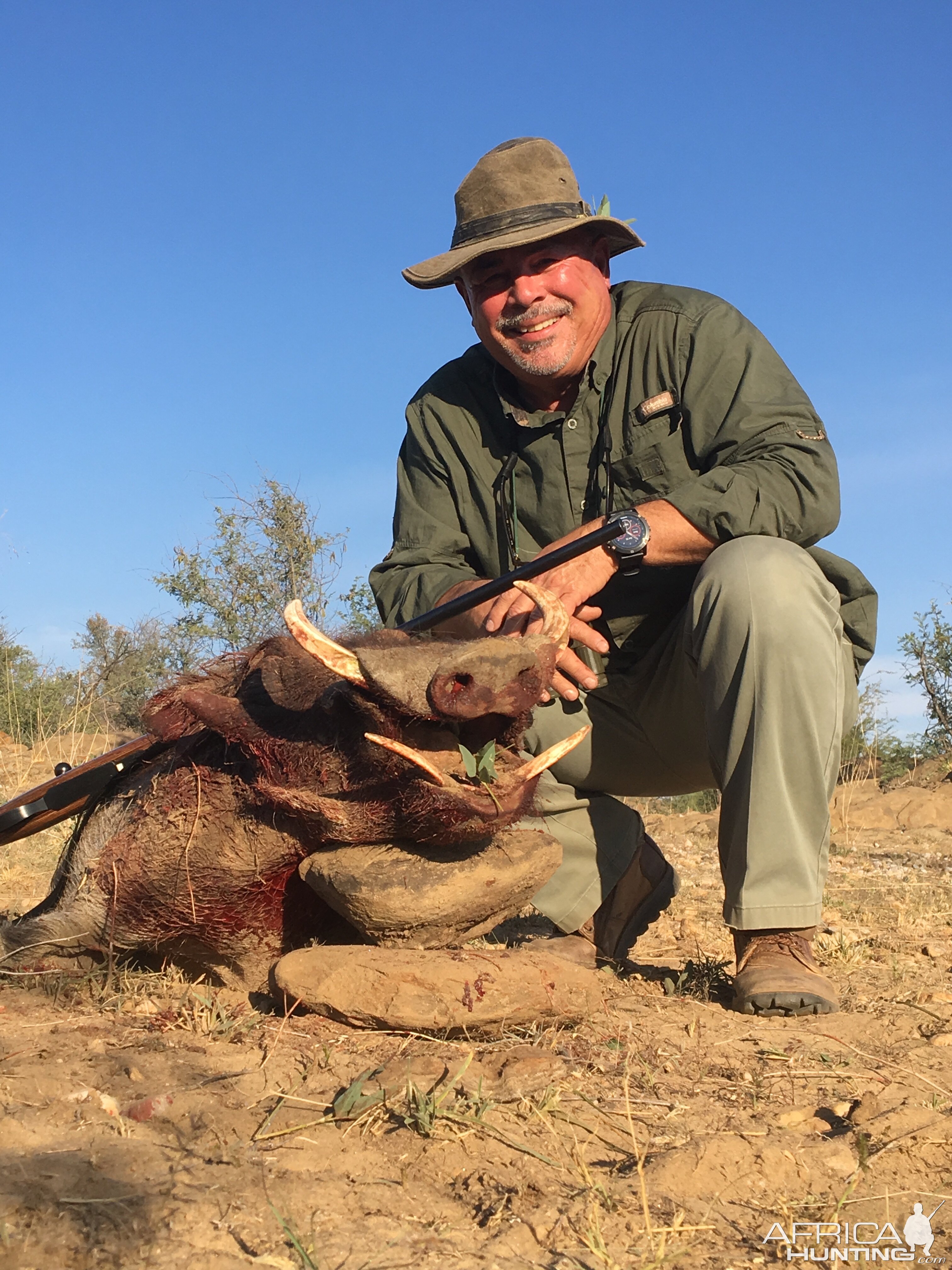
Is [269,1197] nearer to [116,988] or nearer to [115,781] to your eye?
[116,988]

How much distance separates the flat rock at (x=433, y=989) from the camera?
7.65 feet

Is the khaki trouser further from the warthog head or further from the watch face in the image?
the warthog head

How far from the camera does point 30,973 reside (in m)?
2.88

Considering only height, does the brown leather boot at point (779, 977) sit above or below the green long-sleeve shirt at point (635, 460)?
below

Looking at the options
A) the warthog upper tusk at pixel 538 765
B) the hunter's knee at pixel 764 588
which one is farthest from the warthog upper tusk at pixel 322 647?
the hunter's knee at pixel 764 588

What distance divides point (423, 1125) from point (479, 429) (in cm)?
238

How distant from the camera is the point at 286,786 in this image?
8.18ft

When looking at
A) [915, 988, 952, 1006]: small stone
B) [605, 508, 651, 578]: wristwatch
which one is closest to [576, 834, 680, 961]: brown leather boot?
[915, 988, 952, 1006]: small stone

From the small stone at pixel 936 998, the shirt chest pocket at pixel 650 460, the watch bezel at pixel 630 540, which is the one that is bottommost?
the small stone at pixel 936 998

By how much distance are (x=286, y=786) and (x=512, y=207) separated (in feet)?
6.50

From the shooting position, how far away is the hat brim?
3.29 metres

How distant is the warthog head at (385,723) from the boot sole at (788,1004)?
2.33ft

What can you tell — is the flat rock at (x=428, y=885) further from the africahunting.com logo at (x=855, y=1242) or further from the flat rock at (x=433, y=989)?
the africahunting.com logo at (x=855, y=1242)

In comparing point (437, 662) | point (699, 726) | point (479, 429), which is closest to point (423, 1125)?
point (437, 662)
